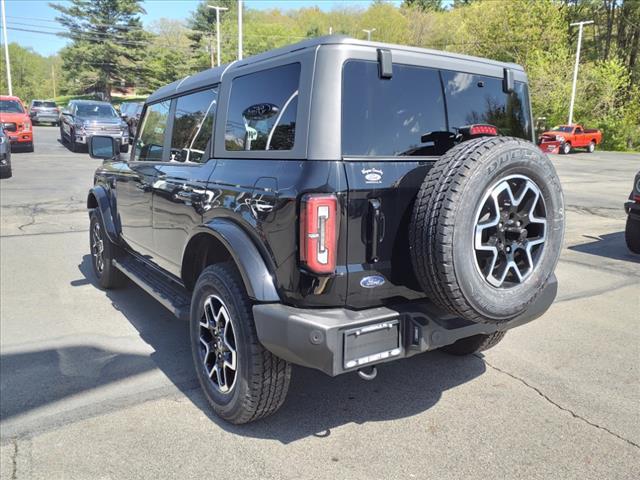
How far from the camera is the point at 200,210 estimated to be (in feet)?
10.8

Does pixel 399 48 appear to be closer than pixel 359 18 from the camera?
Yes

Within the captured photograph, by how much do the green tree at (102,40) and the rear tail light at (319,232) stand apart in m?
59.3

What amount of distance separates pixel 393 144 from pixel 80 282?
4438mm

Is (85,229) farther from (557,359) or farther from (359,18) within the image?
(359,18)

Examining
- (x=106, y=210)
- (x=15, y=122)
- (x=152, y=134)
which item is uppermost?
(x=15, y=122)

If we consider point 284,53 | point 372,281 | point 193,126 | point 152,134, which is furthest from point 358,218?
point 152,134

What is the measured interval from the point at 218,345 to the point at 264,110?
1.37 meters

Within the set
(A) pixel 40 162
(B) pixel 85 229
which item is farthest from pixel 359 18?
(B) pixel 85 229

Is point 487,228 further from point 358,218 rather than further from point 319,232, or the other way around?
point 319,232

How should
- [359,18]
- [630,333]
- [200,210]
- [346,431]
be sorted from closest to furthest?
[346,431] → [200,210] → [630,333] → [359,18]

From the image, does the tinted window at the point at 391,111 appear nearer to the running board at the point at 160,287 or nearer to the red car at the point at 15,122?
the running board at the point at 160,287

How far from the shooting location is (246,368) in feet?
9.14

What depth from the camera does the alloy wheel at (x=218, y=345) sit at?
298 centimetres

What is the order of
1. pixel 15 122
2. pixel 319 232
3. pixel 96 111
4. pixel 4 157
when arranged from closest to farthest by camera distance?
pixel 319 232 → pixel 4 157 → pixel 15 122 → pixel 96 111
